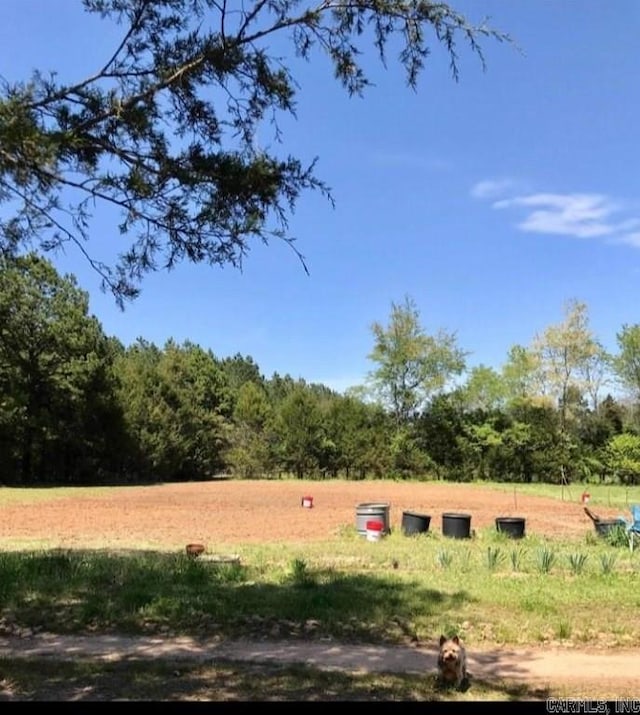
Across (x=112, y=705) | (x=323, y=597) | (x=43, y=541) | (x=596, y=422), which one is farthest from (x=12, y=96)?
(x=596, y=422)

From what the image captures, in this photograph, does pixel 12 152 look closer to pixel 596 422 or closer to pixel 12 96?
pixel 12 96

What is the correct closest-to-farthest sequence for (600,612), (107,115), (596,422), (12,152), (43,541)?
(12,152)
(107,115)
(600,612)
(43,541)
(596,422)

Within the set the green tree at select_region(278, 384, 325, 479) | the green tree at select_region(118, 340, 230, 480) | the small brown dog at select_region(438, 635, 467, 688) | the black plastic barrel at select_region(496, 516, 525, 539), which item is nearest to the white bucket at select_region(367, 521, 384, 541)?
the black plastic barrel at select_region(496, 516, 525, 539)

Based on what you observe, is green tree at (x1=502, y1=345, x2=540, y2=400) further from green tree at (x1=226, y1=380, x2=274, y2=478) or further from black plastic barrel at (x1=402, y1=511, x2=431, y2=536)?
black plastic barrel at (x1=402, y1=511, x2=431, y2=536)

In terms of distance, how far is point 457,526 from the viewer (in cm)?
1458

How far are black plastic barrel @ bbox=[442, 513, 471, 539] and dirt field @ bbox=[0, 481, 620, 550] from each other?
1.92m

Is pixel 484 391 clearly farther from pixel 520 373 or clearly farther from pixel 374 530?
pixel 374 530

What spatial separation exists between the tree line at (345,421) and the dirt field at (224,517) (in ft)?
37.1

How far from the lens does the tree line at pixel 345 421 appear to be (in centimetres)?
3941

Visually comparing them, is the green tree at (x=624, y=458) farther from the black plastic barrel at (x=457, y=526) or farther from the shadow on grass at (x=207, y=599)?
the shadow on grass at (x=207, y=599)

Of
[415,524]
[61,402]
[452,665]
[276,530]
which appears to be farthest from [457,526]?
[61,402]

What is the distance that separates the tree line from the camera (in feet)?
129

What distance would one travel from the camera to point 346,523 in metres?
18.1

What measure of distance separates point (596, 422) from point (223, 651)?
47.4m
